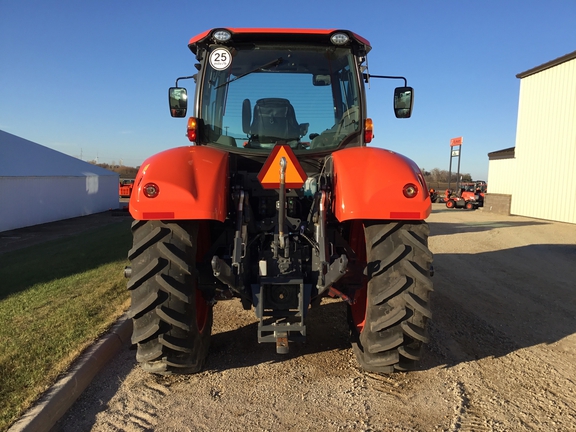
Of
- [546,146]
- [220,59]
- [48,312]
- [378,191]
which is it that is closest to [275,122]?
[220,59]

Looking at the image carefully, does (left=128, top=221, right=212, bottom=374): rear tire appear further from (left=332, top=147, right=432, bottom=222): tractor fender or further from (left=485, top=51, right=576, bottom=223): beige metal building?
(left=485, top=51, right=576, bottom=223): beige metal building

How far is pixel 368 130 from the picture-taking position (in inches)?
154

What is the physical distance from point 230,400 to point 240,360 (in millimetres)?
644

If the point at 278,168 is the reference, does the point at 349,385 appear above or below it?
below

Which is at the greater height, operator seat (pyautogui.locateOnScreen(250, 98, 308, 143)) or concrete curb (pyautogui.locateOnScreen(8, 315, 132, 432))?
operator seat (pyautogui.locateOnScreen(250, 98, 308, 143))

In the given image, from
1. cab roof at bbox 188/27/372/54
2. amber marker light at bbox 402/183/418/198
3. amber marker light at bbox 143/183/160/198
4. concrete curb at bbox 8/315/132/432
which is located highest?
cab roof at bbox 188/27/372/54

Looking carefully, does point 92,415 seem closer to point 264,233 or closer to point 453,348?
point 264,233

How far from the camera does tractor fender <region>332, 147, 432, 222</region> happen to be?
289 cm

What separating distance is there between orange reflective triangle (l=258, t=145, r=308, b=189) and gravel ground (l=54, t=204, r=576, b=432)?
1.51m

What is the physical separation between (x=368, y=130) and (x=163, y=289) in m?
2.26

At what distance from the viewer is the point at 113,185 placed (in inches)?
937

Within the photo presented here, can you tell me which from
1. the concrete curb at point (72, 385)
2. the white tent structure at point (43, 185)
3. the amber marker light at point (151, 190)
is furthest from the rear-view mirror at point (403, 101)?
the white tent structure at point (43, 185)

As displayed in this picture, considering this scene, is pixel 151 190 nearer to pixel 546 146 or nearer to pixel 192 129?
pixel 192 129

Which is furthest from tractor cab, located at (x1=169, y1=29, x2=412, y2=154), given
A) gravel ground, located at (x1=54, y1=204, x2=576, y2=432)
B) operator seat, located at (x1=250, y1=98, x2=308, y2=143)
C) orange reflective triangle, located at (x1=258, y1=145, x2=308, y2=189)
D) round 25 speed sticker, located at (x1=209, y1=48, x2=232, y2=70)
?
gravel ground, located at (x1=54, y1=204, x2=576, y2=432)
